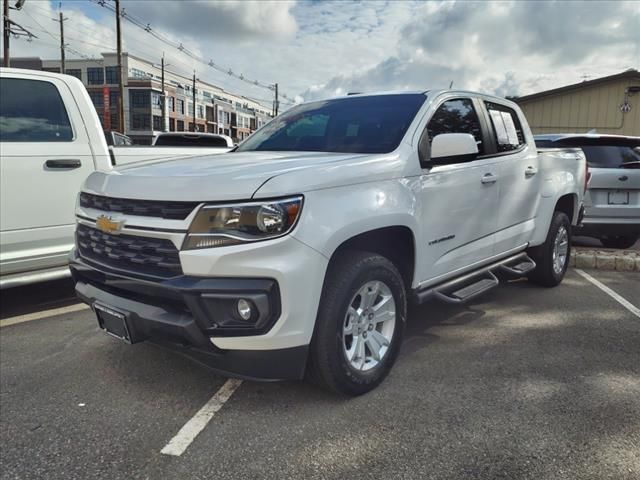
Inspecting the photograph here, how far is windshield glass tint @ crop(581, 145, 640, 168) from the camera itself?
6.90m

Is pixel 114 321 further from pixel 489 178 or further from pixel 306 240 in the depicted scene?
pixel 489 178

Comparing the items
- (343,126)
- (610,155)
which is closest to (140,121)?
(610,155)

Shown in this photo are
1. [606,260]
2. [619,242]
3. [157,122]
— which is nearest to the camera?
[606,260]

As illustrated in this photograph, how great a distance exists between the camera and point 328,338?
2.71m

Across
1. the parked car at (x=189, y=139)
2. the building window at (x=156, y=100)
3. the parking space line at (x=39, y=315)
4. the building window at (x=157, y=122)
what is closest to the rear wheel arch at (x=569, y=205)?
the parking space line at (x=39, y=315)

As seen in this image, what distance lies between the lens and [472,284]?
396 centimetres

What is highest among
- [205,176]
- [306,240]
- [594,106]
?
[594,106]

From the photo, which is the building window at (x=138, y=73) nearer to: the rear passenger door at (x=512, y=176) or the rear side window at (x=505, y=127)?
the rear side window at (x=505, y=127)

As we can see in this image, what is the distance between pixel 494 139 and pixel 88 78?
86.5m

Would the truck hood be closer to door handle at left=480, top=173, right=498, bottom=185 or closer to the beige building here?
door handle at left=480, top=173, right=498, bottom=185

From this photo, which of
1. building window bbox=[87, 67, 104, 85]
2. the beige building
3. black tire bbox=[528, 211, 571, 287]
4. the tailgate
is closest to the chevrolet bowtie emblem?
black tire bbox=[528, 211, 571, 287]

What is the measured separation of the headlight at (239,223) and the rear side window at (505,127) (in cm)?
257

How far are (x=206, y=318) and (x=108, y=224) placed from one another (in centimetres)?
84

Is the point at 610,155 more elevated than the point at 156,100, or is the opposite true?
the point at 156,100
